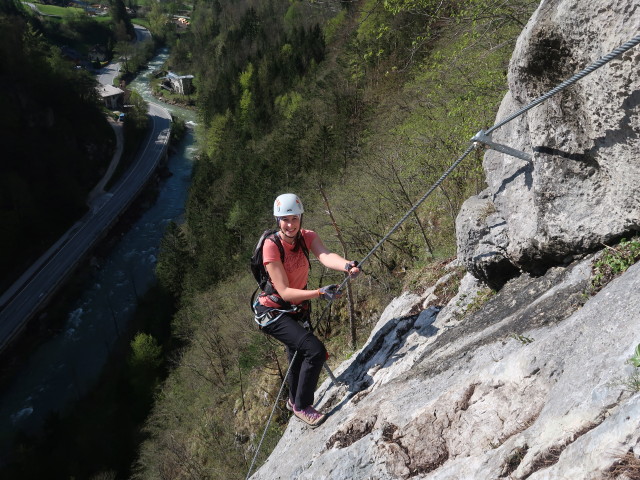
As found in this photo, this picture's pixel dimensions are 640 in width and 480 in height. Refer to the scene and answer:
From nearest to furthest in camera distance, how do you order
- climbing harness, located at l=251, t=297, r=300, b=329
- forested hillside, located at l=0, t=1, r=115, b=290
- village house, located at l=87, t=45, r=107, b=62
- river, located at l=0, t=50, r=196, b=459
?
climbing harness, located at l=251, t=297, r=300, b=329 < river, located at l=0, t=50, r=196, b=459 < forested hillside, located at l=0, t=1, r=115, b=290 < village house, located at l=87, t=45, r=107, b=62

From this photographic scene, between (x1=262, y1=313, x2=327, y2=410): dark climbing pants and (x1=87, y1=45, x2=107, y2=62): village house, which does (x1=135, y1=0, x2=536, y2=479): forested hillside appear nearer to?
(x1=262, y1=313, x2=327, y2=410): dark climbing pants

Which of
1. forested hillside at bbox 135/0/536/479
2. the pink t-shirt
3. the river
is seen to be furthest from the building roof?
the pink t-shirt

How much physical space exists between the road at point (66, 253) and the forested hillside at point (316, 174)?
861 centimetres

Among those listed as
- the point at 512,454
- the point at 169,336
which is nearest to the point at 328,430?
the point at 512,454

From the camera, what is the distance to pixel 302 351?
17.1 feet

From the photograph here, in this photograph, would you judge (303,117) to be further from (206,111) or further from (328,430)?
→ (328,430)

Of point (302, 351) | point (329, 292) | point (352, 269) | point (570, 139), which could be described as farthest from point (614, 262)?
point (302, 351)

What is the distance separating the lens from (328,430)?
5000 millimetres

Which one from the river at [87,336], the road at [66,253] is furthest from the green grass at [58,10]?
the river at [87,336]

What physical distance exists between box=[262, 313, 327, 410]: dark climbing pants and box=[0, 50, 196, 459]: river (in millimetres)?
28591

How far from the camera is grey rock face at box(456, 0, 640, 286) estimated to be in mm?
3355

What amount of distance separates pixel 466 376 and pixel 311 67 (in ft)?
164

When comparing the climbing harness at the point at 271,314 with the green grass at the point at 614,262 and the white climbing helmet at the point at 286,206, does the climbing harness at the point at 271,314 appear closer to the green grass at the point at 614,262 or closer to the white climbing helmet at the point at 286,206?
the white climbing helmet at the point at 286,206

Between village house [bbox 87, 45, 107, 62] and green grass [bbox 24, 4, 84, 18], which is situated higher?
green grass [bbox 24, 4, 84, 18]
